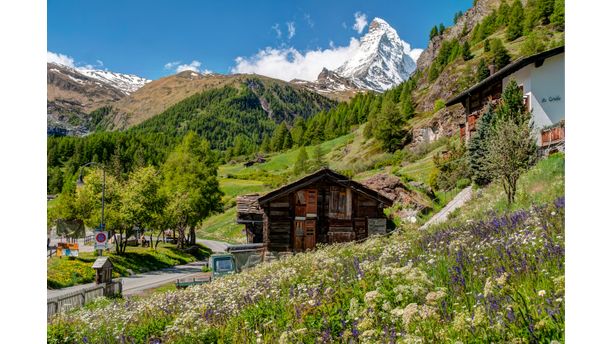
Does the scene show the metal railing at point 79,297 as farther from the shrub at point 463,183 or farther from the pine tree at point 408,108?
the pine tree at point 408,108

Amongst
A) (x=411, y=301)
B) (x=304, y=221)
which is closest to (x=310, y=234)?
(x=304, y=221)

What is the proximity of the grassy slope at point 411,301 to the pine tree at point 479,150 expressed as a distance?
17377mm

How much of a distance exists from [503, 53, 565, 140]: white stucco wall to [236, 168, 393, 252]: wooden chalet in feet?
35.8

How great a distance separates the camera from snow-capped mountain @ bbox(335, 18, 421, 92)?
7.02 metres

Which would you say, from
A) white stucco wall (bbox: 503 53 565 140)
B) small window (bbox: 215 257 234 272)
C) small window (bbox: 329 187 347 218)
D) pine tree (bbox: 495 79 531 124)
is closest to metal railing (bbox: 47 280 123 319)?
small window (bbox: 215 257 234 272)

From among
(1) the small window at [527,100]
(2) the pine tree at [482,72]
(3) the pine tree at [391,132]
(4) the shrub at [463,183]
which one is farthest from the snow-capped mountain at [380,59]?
(3) the pine tree at [391,132]

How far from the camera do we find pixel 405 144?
5538 centimetres

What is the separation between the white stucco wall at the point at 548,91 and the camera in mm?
8734

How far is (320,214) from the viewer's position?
23.0 m

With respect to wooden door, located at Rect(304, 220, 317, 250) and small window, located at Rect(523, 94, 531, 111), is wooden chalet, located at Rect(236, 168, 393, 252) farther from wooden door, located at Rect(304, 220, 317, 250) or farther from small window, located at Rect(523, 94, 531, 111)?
small window, located at Rect(523, 94, 531, 111)

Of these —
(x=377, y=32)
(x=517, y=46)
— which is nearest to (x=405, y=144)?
(x=517, y=46)

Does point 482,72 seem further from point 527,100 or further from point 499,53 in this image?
point 527,100
